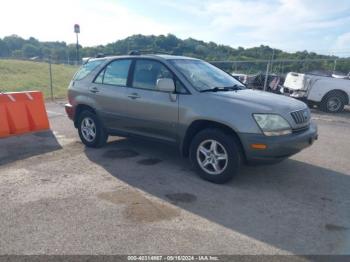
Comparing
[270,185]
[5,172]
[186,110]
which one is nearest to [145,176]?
[186,110]

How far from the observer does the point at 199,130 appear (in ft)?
16.4

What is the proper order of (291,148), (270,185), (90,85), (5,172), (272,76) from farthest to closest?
(272,76), (90,85), (5,172), (270,185), (291,148)

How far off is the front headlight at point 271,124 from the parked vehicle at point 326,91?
8.17m

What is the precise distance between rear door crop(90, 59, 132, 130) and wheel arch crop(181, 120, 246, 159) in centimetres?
132

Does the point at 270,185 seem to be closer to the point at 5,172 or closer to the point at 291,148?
the point at 291,148

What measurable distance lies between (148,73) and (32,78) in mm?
21472

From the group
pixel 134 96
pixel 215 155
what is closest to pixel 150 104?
pixel 134 96

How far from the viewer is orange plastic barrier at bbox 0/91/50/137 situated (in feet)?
23.9

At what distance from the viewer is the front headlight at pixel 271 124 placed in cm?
436

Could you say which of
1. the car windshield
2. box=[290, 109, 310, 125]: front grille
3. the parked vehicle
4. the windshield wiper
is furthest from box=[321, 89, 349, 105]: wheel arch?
box=[290, 109, 310, 125]: front grille

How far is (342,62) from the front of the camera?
15.7m

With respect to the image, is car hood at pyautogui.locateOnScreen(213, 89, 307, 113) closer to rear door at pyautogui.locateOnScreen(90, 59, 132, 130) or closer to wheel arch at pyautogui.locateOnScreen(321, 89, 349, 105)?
rear door at pyautogui.locateOnScreen(90, 59, 132, 130)

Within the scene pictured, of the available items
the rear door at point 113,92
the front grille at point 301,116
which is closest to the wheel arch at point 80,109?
the rear door at point 113,92

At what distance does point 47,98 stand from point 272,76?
31.7ft
